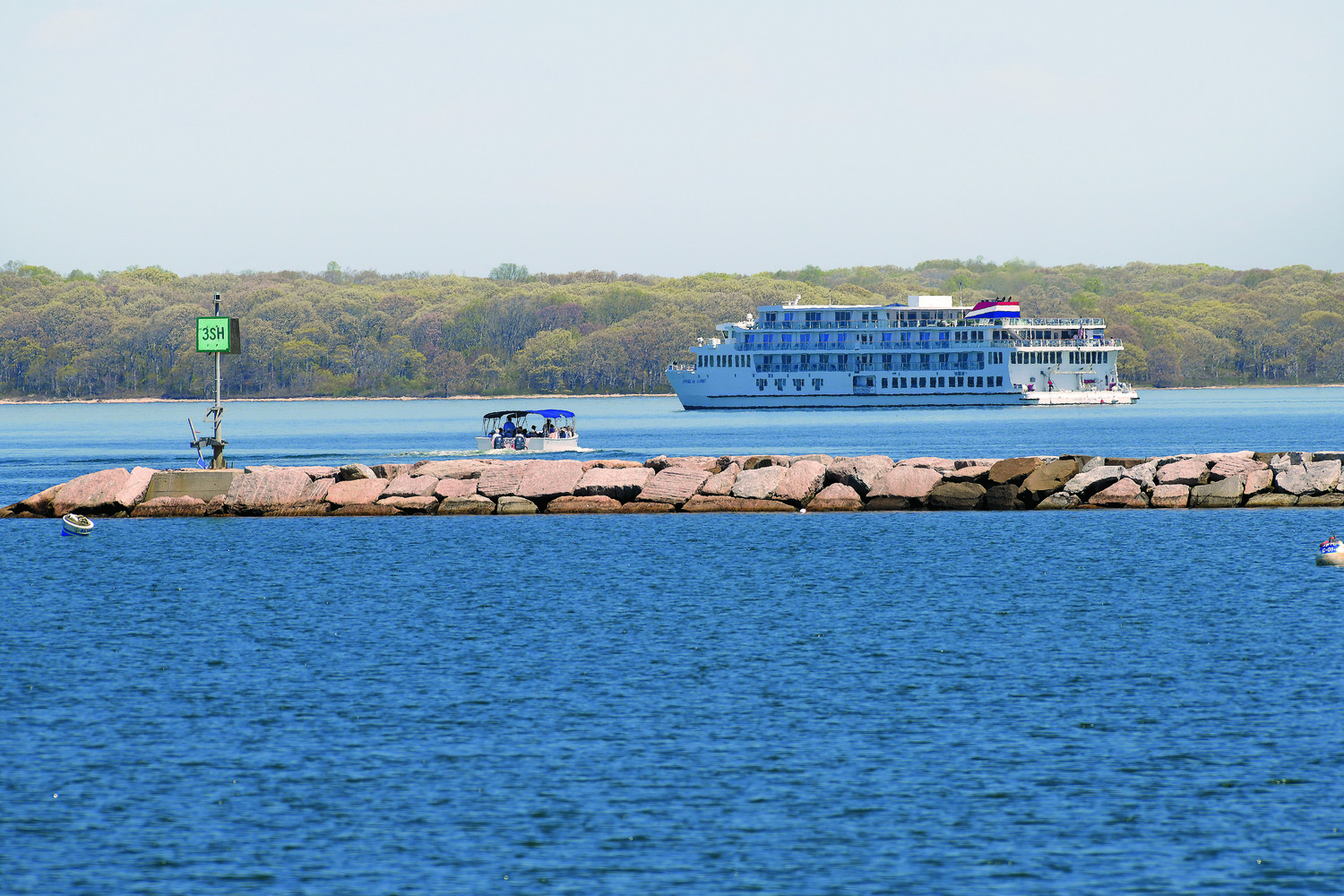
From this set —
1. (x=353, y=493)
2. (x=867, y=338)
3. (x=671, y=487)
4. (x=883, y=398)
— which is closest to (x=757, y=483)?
(x=671, y=487)

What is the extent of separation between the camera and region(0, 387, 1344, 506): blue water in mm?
70625

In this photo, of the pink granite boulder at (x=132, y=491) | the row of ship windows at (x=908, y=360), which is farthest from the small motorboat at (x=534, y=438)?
the row of ship windows at (x=908, y=360)

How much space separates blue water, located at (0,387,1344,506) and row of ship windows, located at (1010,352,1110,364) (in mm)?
4234

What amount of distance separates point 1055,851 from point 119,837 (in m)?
7.28

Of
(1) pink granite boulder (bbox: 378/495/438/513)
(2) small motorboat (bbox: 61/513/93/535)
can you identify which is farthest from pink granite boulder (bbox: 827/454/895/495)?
(2) small motorboat (bbox: 61/513/93/535)

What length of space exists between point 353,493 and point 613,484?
23.6ft

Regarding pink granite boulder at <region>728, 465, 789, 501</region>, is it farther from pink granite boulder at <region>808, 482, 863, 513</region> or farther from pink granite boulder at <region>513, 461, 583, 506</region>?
pink granite boulder at <region>513, 461, 583, 506</region>

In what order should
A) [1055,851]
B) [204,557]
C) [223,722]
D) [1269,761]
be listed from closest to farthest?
[1055,851]
[1269,761]
[223,722]
[204,557]

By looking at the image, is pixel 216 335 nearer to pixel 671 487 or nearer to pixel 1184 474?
pixel 671 487

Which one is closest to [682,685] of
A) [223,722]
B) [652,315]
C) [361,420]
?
[223,722]

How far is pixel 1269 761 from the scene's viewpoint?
1438 centimetres

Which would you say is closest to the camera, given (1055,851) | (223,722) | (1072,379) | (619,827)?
(1055,851)

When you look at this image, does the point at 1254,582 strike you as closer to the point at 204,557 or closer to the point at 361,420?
the point at 204,557

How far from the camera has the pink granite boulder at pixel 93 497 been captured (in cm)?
4244
